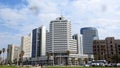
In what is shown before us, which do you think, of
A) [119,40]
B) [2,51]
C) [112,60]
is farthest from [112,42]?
[2,51]

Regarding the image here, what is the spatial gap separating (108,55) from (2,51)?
93.3 meters

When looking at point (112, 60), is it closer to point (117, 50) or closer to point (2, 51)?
point (117, 50)

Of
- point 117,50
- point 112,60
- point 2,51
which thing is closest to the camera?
point 2,51

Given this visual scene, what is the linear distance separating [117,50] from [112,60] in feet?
109

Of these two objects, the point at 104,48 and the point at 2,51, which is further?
the point at 104,48

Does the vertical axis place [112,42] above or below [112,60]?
above

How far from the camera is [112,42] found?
200 meters

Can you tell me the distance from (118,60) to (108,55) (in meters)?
39.9

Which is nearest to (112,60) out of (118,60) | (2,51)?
(118,60)

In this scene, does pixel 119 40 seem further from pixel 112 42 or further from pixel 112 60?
pixel 112 60

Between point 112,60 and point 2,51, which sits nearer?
point 2,51

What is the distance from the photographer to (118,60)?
522 ft

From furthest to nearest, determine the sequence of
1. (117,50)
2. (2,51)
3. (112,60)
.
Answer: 1. (117,50)
2. (112,60)
3. (2,51)

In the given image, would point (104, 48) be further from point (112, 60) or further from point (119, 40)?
point (112, 60)
